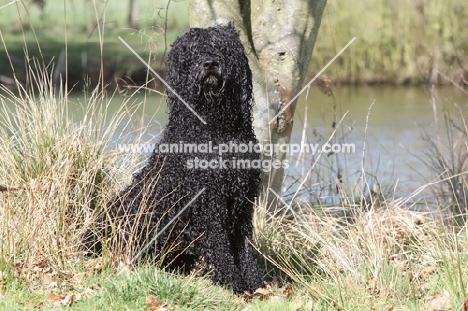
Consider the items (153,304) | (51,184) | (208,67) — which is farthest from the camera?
(51,184)

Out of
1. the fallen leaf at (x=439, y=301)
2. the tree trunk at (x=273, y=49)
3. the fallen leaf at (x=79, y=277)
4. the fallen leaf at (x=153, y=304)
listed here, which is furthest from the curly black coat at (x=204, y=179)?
the fallen leaf at (x=439, y=301)

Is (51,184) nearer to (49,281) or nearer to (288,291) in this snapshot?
(49,281)

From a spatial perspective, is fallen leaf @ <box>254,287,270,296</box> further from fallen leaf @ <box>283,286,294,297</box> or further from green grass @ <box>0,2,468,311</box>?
fallen leaf @ <box>283,286,294,297</box>

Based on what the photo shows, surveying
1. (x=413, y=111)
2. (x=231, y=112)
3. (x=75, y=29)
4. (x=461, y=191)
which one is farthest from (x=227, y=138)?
(x=75, y=29)

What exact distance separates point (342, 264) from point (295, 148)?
3.84m

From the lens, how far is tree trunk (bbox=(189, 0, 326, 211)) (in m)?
5.19

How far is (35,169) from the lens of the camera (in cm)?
464

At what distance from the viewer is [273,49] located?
531 centimetres

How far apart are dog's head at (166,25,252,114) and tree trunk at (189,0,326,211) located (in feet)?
3.17

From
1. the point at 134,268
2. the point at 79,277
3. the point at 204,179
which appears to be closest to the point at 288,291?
the point at 204,179

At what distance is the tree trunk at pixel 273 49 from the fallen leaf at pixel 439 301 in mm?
1598

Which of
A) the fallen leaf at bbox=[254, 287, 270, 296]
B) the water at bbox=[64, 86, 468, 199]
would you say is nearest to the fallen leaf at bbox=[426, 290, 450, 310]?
the fallen leaf at bbox=[254, 287, 270, 296]

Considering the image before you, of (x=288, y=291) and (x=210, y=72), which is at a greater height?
(x=210, y=72)

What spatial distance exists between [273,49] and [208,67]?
1.38 metres
